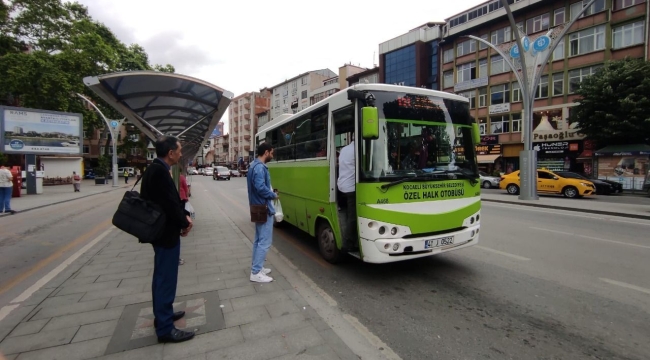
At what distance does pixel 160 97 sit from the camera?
7676 mm

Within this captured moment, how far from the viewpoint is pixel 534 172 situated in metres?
15.3

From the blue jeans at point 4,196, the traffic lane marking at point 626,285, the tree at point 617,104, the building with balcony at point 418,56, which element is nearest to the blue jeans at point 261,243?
the traffic lane marking at point 626,285

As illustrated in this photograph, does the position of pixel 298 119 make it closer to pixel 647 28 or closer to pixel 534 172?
pixel 534 172

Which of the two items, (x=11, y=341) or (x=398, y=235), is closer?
(x=11, y=341)

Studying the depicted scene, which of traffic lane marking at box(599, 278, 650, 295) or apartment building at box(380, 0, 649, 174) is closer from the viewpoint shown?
traffic lane marking at box(599, 278, 650, 295)

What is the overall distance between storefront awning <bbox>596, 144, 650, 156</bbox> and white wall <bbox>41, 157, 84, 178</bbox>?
155ft

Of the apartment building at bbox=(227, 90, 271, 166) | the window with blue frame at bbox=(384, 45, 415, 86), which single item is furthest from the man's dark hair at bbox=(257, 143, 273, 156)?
the apartment building at bbox=(227, 90, 271, 166)

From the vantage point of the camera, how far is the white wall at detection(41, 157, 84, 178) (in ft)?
105

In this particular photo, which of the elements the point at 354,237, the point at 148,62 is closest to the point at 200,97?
the point at 354,237

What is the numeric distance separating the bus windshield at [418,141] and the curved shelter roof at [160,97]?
420cm

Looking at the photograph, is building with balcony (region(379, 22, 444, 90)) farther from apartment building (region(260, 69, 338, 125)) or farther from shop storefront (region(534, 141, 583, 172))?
apartment building (region(260, 69, 338, 125))

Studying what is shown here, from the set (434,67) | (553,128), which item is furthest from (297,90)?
(553,128)

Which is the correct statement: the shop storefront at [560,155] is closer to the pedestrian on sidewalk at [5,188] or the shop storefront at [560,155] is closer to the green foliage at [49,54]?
the pedestrian on sidewalk at [5,188]

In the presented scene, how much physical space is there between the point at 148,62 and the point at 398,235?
44.8m
